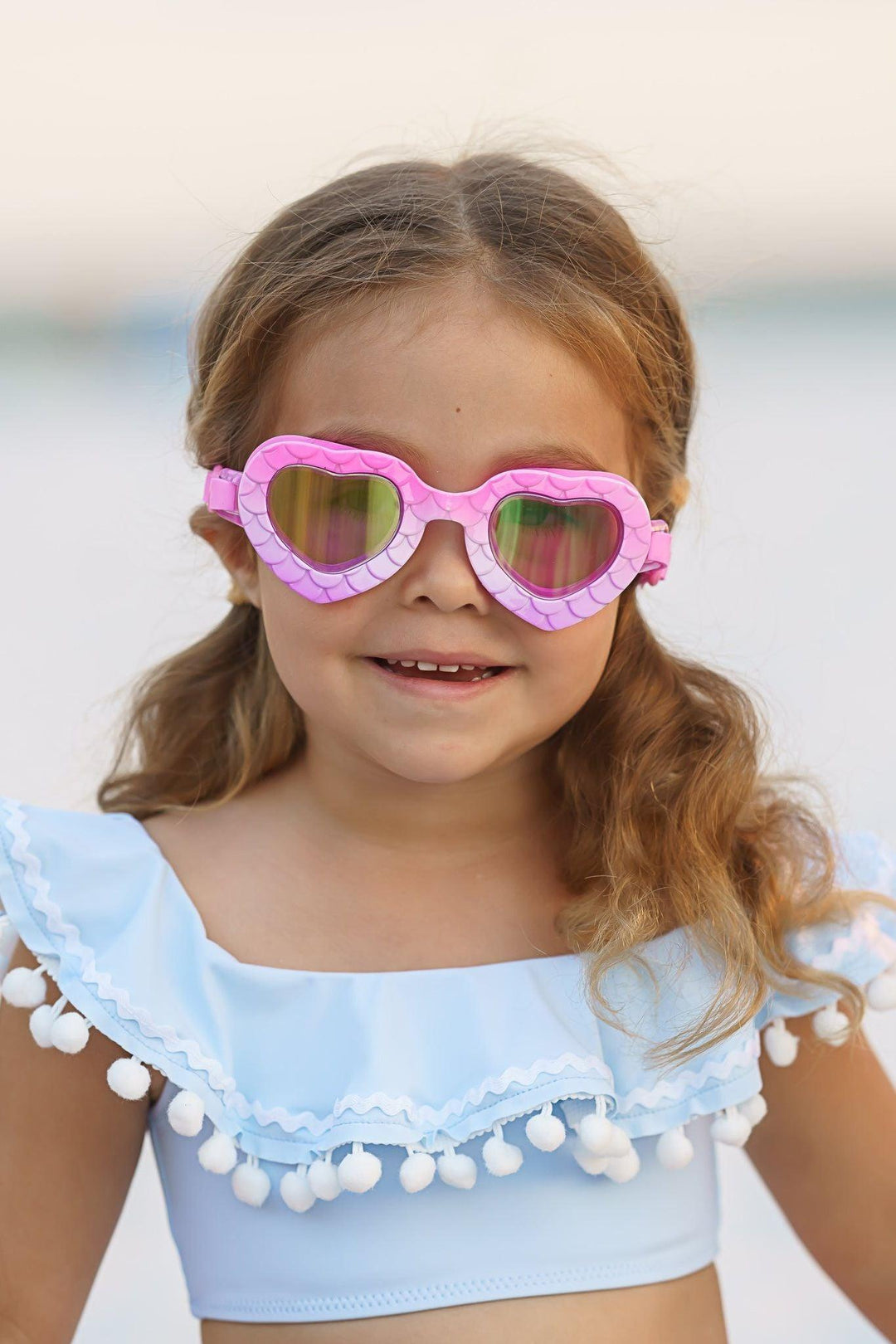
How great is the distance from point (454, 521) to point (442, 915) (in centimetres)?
41

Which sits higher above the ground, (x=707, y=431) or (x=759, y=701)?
(x=707, y=431)

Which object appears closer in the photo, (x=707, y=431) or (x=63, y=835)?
(x=63, y=835)

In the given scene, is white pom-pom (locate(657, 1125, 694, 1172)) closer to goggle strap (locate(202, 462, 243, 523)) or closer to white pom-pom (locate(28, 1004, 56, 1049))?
white pom-pom (locate(28, 1004, 56, 1049))

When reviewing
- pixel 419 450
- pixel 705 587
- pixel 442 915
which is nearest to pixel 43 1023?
pixel 442 915

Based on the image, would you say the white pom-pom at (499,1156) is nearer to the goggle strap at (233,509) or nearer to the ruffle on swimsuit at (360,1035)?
the ruffle on swimsuit at (360,1035)

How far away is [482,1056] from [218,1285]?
1.08ft

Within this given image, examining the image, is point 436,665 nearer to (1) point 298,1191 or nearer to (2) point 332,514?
(2) point 332,514

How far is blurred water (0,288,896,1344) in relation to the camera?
2.46 m

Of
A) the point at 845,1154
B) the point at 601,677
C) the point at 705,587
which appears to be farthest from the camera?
the point at 705,587

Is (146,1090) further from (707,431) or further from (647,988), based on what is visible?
(707,431)

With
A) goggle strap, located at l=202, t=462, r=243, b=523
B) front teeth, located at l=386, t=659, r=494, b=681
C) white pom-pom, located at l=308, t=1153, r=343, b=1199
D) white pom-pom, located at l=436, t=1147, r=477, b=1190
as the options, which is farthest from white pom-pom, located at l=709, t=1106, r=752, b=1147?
goggle strap, located at l=202, t=462, r=243, b=523

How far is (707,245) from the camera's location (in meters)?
2.69

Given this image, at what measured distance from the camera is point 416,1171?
1.33 m

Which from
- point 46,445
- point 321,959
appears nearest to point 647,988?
point 321,959
